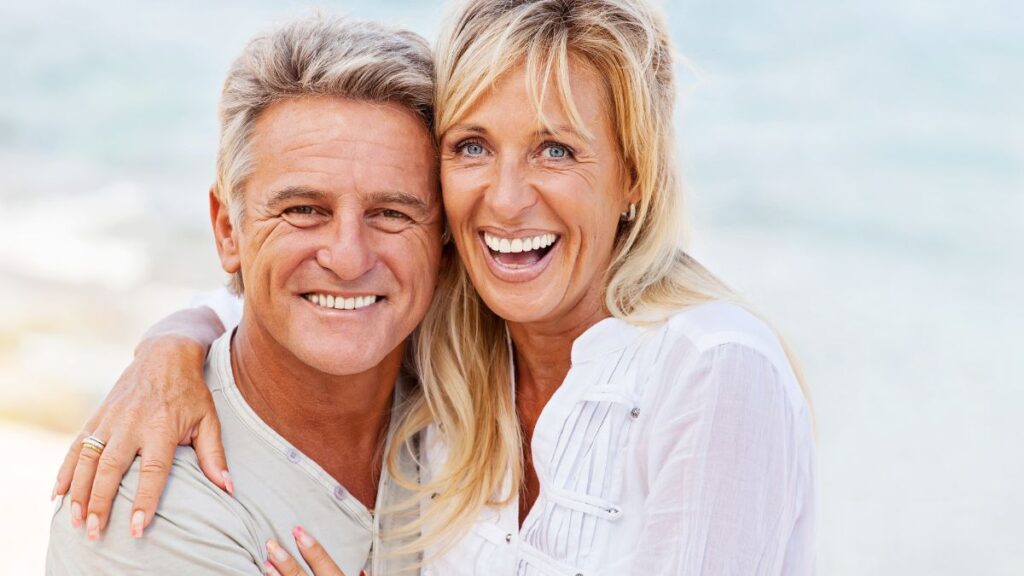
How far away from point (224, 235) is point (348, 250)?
451 millimetres

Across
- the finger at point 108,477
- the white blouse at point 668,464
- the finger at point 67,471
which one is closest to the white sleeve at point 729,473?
the white blouse at point 668,464

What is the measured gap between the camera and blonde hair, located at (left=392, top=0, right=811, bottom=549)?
2.41 metres

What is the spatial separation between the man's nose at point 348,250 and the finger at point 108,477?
Result: 58cm

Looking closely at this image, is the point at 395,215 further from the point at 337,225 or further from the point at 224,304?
the point at 224,304

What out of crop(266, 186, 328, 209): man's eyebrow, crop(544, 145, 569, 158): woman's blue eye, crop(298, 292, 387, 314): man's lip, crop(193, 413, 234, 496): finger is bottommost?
crop(193, 413, 234, 496): finger

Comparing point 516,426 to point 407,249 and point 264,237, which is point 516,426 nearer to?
point 407,249

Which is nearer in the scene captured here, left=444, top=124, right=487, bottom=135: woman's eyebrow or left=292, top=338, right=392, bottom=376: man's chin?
left=444, top=124, right=487, bottom=135: woman's eyebrow

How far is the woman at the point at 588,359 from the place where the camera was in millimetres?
2135

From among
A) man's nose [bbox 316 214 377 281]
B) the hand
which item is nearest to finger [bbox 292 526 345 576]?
the hand

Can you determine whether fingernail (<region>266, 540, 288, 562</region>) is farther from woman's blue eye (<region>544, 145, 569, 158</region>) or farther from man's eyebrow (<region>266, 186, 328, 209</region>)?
woman's blue eye (<region>544, 145, 569, 158</region>)

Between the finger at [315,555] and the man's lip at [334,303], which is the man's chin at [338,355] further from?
the finger at [315,555]

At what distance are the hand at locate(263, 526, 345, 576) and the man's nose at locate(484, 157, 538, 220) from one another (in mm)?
829

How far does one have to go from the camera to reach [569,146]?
2430 mm

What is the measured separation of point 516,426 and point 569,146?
27.1 inches
